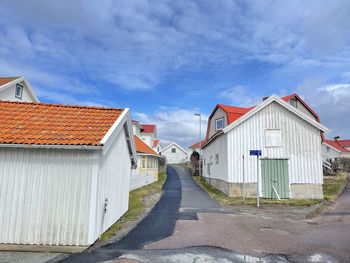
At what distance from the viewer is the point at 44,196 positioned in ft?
26.8

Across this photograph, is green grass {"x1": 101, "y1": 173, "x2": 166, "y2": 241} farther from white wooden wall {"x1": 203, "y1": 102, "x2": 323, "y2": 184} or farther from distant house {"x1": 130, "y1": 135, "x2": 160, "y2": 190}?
white wooden wall {"x1": 203, "y1": 102, "x2": 323, "y2": 184}

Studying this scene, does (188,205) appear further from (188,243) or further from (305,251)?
(305,251)

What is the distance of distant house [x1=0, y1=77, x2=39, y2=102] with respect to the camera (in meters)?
23.8

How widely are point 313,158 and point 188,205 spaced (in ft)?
32.3

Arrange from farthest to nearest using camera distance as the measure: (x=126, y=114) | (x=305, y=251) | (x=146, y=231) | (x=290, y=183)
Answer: (x=290, y=183) < (x=126, y=114) < (x=146, y=231) < (x=305, y=251)

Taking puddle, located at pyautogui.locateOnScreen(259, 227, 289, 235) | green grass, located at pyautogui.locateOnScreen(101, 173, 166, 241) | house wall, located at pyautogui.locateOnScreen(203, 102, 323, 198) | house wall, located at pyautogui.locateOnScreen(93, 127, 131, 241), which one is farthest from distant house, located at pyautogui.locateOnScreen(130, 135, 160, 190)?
puddle, located at pyautogui.locateOnScreen(259, 227, 289, 235)

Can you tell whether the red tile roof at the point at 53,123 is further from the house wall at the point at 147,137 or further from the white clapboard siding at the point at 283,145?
the house wall at the point at 147,137

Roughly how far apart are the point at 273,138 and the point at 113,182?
13.1m

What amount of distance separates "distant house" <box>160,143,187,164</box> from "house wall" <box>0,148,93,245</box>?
72252mm

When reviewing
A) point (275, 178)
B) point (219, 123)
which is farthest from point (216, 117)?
point (275, 178)

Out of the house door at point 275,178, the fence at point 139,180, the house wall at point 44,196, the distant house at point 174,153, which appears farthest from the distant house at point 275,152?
the distant house at point 174,153

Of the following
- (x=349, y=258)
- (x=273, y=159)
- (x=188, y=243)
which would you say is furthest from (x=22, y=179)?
(x=273, y=159)

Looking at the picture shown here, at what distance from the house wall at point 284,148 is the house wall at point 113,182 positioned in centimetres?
910

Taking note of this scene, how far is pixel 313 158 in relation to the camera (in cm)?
1981
